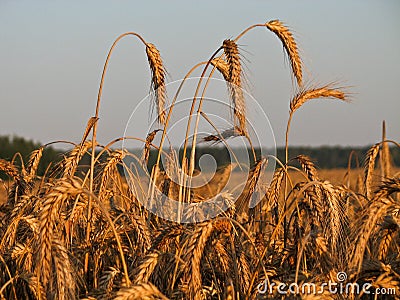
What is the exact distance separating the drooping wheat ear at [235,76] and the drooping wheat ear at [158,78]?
485 mm

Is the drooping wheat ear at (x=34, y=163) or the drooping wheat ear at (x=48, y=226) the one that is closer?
the drooping wheat ear at (x=48, y=226)

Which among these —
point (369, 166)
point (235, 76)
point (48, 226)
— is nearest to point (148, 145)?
point (235, 76)

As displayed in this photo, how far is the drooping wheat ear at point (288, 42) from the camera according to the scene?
3760 millimetres

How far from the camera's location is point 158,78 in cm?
385

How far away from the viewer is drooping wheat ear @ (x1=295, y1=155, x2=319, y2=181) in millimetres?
3709

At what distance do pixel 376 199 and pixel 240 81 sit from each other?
1268mm

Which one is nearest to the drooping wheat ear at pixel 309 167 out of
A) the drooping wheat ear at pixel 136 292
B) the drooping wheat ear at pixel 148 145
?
the drooping wheat ear at pixel 148 145

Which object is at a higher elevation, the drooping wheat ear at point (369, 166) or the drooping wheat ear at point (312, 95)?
the drooping wheat ear at point (312, 95)

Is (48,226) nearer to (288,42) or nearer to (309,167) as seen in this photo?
(309,167)

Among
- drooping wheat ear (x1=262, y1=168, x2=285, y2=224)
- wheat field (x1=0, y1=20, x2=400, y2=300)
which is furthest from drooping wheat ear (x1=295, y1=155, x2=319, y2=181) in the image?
drooping wheat ear (x1=262, y1=168, x2=285, y2=224)

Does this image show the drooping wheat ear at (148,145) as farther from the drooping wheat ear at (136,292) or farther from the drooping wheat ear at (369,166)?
the drooping wheat ear at (136,292)

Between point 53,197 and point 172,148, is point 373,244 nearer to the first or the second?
point 172,148

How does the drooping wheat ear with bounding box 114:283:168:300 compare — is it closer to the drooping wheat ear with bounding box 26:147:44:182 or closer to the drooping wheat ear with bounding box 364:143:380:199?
the drooping wheat ear with bounding box 26:147:44:182

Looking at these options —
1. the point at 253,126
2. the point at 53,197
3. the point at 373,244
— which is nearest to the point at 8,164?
the point at 253,126
